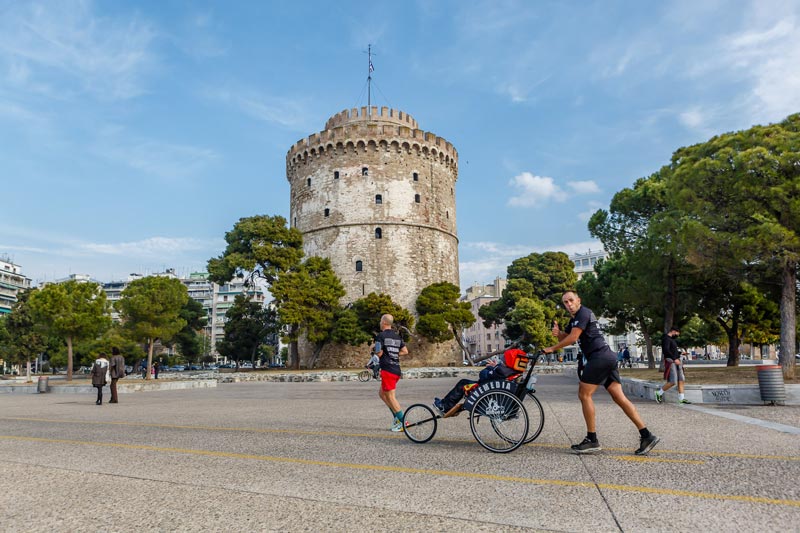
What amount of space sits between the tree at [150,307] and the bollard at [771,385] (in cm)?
2805

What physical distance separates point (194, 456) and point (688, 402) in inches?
397

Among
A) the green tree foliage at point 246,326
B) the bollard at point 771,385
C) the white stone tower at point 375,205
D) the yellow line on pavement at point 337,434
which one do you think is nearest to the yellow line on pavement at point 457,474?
the yellow line on pavement at point 337,434

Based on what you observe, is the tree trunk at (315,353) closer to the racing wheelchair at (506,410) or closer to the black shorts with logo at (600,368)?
the racing wheelchair at (506,410)

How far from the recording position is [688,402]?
38.0ft

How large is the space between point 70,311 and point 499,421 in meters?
28.1

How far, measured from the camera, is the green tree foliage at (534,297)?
4734 cm

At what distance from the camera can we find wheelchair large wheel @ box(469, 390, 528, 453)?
6015mm

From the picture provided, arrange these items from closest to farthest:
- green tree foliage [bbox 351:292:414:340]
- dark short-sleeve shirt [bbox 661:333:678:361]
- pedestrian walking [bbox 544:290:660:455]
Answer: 1. pedestrian walking [bbox 544:290:660:455]
2. dark short-sleeve shirt [bbox 661:333:678:361]
3. green tree foliage [bbox 351:292:414:340]

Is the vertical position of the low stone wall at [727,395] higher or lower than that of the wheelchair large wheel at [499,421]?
lower

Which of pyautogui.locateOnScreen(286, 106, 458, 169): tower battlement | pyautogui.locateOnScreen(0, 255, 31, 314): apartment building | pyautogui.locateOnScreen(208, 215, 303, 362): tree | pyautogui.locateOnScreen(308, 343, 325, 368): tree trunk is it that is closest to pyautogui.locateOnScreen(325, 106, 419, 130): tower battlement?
pyautogui.locateOnScreen(286, 106, 458, 169): tower battlement

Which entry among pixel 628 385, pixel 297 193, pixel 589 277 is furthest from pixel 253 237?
pixel 628 385

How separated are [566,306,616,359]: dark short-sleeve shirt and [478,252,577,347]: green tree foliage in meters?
41.2

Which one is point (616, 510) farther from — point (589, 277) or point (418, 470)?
point (589, 277)

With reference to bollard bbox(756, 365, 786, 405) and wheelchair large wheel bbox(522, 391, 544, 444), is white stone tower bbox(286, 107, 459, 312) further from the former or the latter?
wheelchair large wheel bbox(522, 391, 544, 444)
